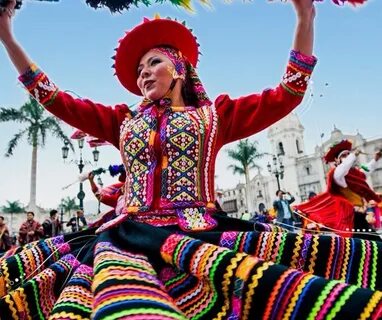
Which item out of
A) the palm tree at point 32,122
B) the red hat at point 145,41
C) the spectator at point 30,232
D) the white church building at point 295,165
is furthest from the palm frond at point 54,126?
the white church building at point 295,165

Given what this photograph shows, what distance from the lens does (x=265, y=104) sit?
182cm

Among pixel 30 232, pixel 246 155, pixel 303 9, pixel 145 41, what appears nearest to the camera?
pixel 303 9

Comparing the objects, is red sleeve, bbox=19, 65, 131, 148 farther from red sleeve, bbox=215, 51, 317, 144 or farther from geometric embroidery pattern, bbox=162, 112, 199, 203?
red sleeve, bbox=215, 51, 317, 144

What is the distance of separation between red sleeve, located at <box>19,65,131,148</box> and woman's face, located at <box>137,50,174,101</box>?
168mm

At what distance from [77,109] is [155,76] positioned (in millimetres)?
424

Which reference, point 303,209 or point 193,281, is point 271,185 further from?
point 193,281

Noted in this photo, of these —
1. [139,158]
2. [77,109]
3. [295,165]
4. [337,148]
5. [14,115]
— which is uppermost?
[14,115]

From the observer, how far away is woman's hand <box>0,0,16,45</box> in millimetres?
1751

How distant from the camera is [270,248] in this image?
1234mm

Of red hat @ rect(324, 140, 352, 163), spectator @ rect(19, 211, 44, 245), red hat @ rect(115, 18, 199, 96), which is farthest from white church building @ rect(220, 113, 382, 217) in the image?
red hat @ rect(115, 18, 199, 96)

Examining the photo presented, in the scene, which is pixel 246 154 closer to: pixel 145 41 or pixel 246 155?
pixel 246 155

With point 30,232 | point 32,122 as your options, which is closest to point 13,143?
point 32,122

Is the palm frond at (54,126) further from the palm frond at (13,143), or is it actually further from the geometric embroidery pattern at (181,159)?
the geometric embroidery pattern at (181,159)

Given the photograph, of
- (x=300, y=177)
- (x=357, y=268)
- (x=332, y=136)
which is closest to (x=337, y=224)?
(x=357, y=268)
